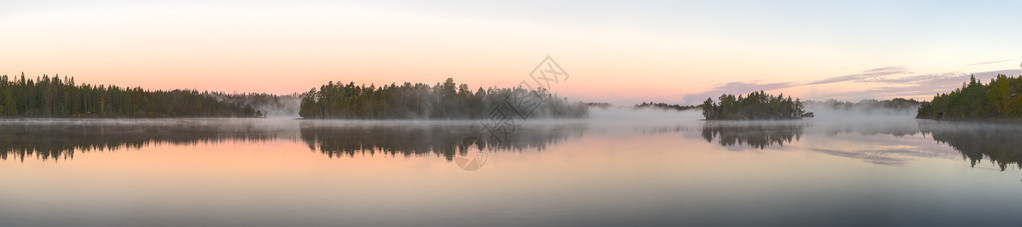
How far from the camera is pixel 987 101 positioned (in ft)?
473

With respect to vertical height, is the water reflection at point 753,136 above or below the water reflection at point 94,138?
below

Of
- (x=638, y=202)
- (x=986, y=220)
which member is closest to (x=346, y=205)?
(x=638, y=202)

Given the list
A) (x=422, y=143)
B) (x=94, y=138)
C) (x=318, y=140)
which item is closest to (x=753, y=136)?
(x=422, y=143)

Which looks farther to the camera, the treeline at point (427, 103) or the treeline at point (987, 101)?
the treeline at point (427, 103)

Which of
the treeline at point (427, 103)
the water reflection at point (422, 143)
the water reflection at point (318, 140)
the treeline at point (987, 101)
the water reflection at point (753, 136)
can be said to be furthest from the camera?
the treeline at point (427, 103)

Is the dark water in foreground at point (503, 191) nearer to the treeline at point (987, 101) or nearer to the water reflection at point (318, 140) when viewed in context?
the water reflection at point (318, 140)

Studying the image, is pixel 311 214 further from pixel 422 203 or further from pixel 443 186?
pixel 443 186

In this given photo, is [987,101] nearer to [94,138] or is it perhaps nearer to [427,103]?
[427,103]

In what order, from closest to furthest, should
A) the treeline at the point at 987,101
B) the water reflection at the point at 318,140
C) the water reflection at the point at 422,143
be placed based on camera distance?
the water reflection at the point at 318,140 < the water reflection at the point at 422,143 < the treeline at the point at 987,101

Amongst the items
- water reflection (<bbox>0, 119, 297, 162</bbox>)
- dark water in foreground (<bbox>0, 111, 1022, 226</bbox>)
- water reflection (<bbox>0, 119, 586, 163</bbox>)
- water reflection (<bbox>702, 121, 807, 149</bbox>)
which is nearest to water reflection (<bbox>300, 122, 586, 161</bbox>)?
water reflection (<bbox>0, 119, 586, 163</bbox>)

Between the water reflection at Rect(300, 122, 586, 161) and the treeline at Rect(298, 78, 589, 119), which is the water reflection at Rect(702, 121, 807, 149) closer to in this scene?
the water reflection at Rect(300, 122, 586, 161)

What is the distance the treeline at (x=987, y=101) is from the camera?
4994 inches

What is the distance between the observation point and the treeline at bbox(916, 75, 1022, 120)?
416ft

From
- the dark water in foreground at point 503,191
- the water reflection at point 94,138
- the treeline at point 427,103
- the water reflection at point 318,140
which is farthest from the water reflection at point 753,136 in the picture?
the treeline at point 427,103
